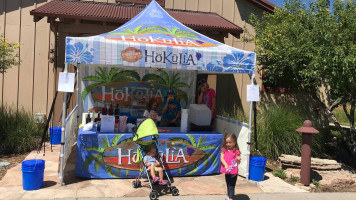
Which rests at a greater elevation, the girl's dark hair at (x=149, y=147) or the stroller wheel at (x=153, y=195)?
the girl's dark hair at (x=149, y=147)

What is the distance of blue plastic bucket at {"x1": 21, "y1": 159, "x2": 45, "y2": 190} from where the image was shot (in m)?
4.76

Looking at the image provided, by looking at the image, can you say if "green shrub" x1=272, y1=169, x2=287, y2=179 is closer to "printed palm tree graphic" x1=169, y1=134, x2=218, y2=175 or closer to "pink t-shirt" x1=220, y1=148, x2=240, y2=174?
"printed palm tree graphic" x1=169, y1=134, x2=218, y2=175

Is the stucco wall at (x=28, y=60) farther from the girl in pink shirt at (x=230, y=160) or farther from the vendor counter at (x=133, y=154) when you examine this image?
the girl in pink shirt at (x=230, y=160)

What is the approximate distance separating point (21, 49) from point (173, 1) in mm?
4967

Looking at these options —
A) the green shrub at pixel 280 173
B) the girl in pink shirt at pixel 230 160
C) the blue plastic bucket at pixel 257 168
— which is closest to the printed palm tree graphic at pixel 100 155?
the girl in pink shirt at pixel 230 160

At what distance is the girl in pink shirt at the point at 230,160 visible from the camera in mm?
4461

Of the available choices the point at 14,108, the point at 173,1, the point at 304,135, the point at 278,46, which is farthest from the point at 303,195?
the point at 14,108

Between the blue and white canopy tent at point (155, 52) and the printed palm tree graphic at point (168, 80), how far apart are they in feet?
6.09

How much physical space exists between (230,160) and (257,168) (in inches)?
63.9

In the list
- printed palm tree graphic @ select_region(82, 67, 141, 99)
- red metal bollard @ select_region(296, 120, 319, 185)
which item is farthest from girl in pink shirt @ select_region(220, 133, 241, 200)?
printed palm tree graphic @ select_region(82, 67, 141, 99)

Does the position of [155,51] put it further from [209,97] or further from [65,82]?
[209,97]

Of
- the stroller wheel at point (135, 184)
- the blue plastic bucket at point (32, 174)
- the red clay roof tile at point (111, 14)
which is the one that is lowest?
the stroller wheel at point (135, 184)

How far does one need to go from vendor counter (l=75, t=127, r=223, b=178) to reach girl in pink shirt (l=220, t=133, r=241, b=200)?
55.0 inches

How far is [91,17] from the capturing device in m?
7.75
